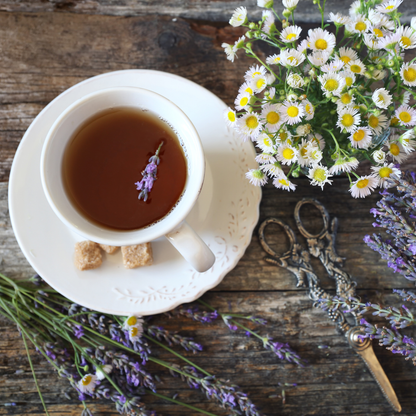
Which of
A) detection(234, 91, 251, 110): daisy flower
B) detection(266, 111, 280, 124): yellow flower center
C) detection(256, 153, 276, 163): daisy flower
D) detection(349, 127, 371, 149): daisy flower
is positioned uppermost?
detection(234, 91, 251, 110): daisy flower

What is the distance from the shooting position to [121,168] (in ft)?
3.43

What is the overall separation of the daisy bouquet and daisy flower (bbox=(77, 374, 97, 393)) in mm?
810

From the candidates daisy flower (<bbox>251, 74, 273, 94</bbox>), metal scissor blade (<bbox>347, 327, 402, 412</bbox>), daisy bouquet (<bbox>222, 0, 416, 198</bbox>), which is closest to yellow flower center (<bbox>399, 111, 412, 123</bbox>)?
daisy bouquet (<bbox>222, 0, 416, 198</bbox>)

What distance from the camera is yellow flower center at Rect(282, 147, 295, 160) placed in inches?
33.5

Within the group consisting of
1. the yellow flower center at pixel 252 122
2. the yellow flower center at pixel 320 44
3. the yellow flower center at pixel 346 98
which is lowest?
the yellow flower center at pixel 252 122

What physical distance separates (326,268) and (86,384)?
2.83 ft

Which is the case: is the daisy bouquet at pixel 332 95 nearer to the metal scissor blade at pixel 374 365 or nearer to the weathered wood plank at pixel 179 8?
the weathered wood plank at pixel 179 8

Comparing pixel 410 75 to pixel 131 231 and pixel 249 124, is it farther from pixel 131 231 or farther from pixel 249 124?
pixel 131 231

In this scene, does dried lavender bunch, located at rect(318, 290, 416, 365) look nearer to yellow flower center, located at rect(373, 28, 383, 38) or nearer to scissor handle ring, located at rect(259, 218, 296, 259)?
scissor handle ring, located at rect(259, 218, 296, 259)

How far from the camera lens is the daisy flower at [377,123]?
0.85 metres

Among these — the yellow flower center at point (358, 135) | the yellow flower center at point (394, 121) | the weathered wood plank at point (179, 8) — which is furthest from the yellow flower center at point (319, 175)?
the weathered wood plank at point (179, 8)

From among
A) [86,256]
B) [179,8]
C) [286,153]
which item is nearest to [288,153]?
[286,153]

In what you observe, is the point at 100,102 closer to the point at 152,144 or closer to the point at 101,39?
the point at 152,144

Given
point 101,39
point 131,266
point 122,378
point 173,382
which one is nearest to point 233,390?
point 173,382
